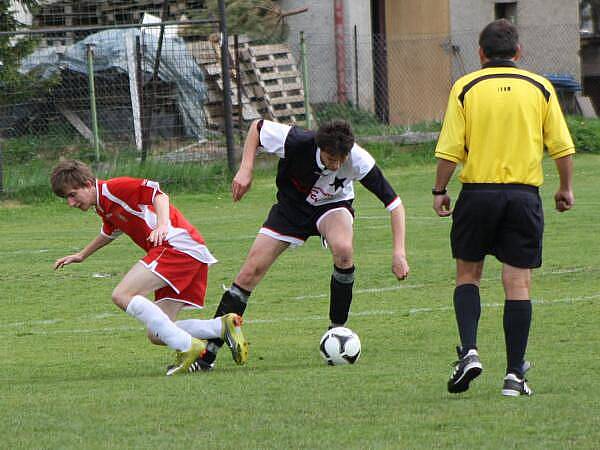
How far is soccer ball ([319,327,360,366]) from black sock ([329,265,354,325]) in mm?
359

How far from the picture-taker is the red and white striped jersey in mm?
7289

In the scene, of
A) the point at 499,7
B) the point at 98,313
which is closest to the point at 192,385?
the point at 98,313

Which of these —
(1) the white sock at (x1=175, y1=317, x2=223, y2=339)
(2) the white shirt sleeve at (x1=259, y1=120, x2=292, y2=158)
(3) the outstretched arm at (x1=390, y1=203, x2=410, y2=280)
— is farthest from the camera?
(2) the white shirt sleeve at (x1=259, y1=120, x2=292, y2=158)

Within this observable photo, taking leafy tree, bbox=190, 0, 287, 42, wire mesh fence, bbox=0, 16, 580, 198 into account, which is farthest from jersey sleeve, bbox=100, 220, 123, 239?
leafy tree, bbox=190, 0, 287, 42

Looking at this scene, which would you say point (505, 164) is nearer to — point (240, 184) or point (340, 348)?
point (240, 184)

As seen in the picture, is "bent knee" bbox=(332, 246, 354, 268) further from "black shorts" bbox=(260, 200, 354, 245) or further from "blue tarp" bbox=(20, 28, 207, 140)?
"blue tarp" bbox=(20, 28, 207, 140)

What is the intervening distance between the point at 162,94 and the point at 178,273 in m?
13.3

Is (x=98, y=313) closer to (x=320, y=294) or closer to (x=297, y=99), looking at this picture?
(x=320, y=294)

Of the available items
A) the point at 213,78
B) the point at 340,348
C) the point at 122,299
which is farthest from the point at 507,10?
the point at 122,299

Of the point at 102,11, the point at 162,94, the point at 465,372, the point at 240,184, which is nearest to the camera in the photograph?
the point at 465,372

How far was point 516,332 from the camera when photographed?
19.4ft

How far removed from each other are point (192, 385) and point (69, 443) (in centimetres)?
159

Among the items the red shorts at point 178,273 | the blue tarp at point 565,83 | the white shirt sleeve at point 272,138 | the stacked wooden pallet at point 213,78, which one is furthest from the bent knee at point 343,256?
the blue tarp at point 565,83

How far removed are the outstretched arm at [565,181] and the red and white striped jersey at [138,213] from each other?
2.24 m
